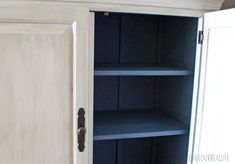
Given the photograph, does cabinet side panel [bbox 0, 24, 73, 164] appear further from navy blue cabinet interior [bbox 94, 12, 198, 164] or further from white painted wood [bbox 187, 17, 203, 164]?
white painted wood [bbox 187, 17, 203, 164]

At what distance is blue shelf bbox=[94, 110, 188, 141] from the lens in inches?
46.4

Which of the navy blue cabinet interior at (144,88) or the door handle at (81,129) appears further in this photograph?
the navy blue cabinet interior at (144,88)

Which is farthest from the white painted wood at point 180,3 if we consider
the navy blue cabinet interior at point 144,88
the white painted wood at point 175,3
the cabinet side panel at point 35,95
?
the cabinet side panel at point 35,95

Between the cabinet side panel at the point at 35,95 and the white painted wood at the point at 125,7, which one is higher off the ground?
the white painted wood at the point at 125,7

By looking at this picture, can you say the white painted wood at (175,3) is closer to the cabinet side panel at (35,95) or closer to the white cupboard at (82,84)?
the white cupboard at (82,84)

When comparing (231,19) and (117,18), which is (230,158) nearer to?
(231,19)

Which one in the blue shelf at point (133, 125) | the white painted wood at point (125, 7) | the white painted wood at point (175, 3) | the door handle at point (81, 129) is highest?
the white painted wood at point (175, 3)

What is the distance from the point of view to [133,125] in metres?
1.29

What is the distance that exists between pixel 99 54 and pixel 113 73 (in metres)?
0.36

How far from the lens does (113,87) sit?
1495 millimetres

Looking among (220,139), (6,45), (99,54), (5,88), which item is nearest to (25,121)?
(5,88)

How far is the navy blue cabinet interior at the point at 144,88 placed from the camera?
1.25 meters

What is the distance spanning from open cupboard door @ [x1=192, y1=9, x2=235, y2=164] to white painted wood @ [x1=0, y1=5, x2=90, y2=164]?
501mm

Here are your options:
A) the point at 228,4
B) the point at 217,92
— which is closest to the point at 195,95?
the point at 217,92
